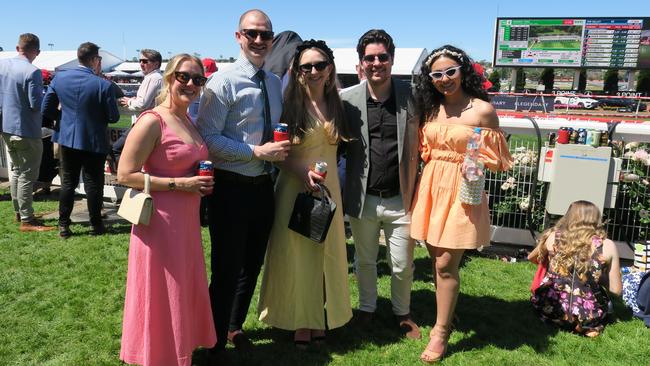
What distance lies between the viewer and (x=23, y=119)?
19.7ft

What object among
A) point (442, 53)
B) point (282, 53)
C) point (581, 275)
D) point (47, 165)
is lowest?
point (581, 275)

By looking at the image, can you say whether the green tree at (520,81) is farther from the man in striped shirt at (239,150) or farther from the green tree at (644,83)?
the man in striped shirt at (239,150)

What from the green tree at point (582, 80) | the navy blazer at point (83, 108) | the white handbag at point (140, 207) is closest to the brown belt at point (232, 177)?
the white handbag at point (140, 207)

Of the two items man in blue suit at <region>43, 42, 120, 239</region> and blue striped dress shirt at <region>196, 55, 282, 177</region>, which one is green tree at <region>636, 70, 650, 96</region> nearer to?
man in blue suit at <region>43, 42, 120, 239</region>

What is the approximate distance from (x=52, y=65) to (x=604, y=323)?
28261 millimetres

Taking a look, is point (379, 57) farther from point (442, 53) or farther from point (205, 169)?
point (205, 169)

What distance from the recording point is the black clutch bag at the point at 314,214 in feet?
9.96

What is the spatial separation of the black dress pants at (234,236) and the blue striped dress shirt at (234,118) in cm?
12

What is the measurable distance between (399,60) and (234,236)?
700 inches

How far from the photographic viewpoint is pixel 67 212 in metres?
5.75

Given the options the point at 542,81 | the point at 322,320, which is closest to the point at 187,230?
the point at 322,320

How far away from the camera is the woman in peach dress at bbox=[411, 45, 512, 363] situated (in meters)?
3.10

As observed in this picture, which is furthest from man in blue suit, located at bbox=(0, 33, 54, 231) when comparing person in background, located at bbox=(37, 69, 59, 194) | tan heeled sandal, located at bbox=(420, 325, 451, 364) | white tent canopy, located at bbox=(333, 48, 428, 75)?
white tent canopy, located at bbox=(333, 48, 428, 75)

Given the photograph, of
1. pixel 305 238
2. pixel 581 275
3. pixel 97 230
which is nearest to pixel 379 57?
pixel 305 238
